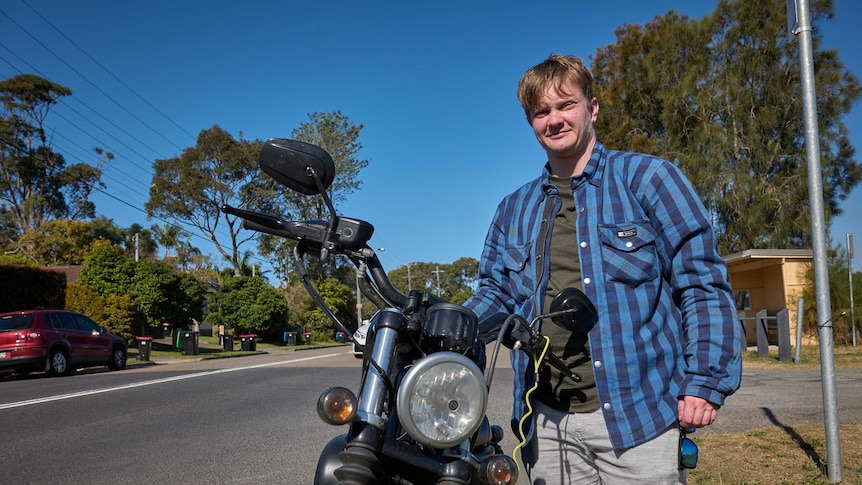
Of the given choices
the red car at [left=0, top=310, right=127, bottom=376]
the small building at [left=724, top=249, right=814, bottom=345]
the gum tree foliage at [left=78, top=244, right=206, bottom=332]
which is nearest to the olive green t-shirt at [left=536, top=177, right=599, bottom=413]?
the red car at [left=0, top=310, right=127, bottom=376]

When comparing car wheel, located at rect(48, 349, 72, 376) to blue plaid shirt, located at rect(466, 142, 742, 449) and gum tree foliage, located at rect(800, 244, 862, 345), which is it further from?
gum tree foliage, located at rect(800, 244, 862, 345)

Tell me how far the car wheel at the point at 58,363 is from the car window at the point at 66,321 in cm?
66

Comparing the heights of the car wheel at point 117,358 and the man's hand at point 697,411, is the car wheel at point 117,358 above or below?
below

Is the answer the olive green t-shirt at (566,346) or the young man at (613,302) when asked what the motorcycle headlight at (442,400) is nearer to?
the young man at (613,302)

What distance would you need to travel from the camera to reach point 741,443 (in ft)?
21.3

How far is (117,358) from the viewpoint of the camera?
19.4m

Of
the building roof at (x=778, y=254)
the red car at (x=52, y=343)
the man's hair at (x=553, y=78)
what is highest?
the building roof at (x=778, y=254)

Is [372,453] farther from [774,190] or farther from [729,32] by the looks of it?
[729,32]

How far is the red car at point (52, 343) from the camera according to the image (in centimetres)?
1591

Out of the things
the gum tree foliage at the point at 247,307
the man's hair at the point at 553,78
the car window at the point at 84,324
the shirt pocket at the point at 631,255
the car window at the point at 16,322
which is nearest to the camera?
the shirt pocket at the point at 631,255

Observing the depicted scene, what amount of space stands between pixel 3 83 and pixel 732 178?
4254 centimetres

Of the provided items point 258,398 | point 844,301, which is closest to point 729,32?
point 844,301

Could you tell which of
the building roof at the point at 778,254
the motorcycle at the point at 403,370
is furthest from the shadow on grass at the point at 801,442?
the building roof at the point at 778,254

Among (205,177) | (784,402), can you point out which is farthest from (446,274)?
(784,402)
